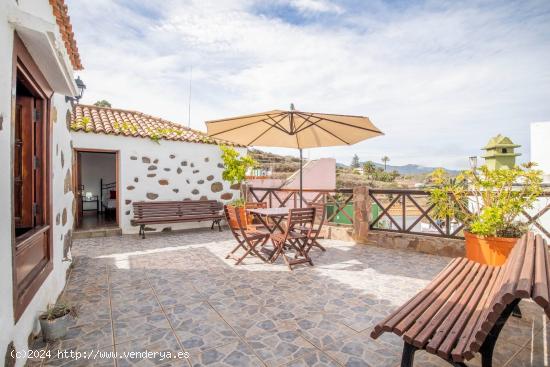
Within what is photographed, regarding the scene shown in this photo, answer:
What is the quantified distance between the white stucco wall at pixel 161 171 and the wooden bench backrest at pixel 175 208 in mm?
278

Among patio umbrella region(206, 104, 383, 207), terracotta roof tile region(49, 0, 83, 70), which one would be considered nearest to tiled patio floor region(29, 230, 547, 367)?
patio umbrella region(206, 104, 383, 207)

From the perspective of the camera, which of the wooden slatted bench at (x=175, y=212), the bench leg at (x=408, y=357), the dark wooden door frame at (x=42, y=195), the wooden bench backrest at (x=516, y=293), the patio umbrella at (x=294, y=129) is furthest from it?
the wooden slatted bench at (x=175, y=212)

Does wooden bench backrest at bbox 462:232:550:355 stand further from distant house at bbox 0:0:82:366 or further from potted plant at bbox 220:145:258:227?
potted plant at bbox 220:145:258:227

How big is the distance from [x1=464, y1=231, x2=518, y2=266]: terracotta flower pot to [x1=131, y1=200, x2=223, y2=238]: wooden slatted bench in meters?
5.20

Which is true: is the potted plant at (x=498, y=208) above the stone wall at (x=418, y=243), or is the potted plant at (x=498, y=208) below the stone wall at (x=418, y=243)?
above

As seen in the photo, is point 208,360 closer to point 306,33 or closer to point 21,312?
point 21,312

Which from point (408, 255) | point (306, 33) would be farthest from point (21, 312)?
point (306, 33)

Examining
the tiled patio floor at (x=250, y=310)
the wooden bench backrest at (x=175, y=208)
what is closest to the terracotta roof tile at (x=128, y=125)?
the wooden bench backrest at (x=175, y=208)

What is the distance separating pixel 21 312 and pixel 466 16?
663cm

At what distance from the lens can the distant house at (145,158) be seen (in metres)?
6.36

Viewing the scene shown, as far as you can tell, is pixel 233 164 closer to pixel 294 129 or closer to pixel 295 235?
pixel 294 129

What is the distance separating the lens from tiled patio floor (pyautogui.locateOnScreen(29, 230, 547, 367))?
1983 millimetres

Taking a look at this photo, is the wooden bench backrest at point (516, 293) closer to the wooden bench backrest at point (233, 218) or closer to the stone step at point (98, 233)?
the wooden bench backrest at point (233, 218)

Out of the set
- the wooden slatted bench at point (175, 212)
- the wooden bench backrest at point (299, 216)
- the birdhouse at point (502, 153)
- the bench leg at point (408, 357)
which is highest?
the birdhouse at point (502, 153)
